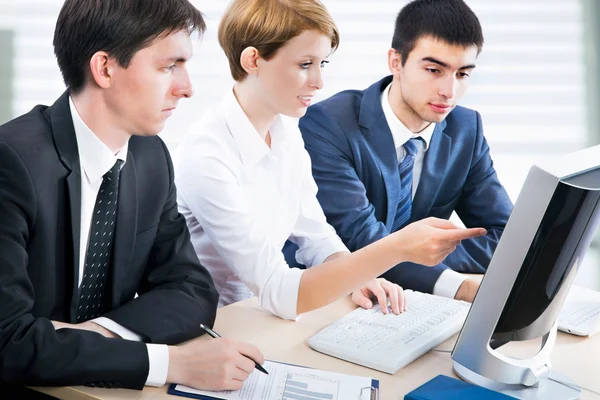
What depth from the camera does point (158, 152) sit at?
158 cm

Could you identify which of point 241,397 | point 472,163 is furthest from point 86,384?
point 472,163

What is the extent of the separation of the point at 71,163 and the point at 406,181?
3.76 feet

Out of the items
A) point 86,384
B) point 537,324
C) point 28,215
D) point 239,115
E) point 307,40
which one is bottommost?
point 86,384

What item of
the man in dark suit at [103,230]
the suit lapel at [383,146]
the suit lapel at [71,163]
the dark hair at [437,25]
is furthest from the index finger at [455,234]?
the dark hair at [437,25]

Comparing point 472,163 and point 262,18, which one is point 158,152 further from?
point 472,163

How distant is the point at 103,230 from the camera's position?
4.66 ft

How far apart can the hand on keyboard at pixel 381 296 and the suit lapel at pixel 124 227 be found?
50 cm

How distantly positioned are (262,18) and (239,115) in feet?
0.78

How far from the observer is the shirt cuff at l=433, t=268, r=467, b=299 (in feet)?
5.76

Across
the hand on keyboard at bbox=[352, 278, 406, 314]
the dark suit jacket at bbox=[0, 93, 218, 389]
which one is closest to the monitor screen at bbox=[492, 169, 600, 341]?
the hand on keyboard at bbox=[352, 278, 406, 314]

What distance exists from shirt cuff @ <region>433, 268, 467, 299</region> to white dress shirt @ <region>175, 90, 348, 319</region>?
0.83ft

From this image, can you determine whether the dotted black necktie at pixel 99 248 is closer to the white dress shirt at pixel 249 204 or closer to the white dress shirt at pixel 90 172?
the white dress shirt at pixel 90 172

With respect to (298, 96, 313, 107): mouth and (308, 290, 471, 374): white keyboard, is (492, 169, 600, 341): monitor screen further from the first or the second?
(298, 96, 313, 107): mouth

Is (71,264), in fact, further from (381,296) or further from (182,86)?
(381,296)
